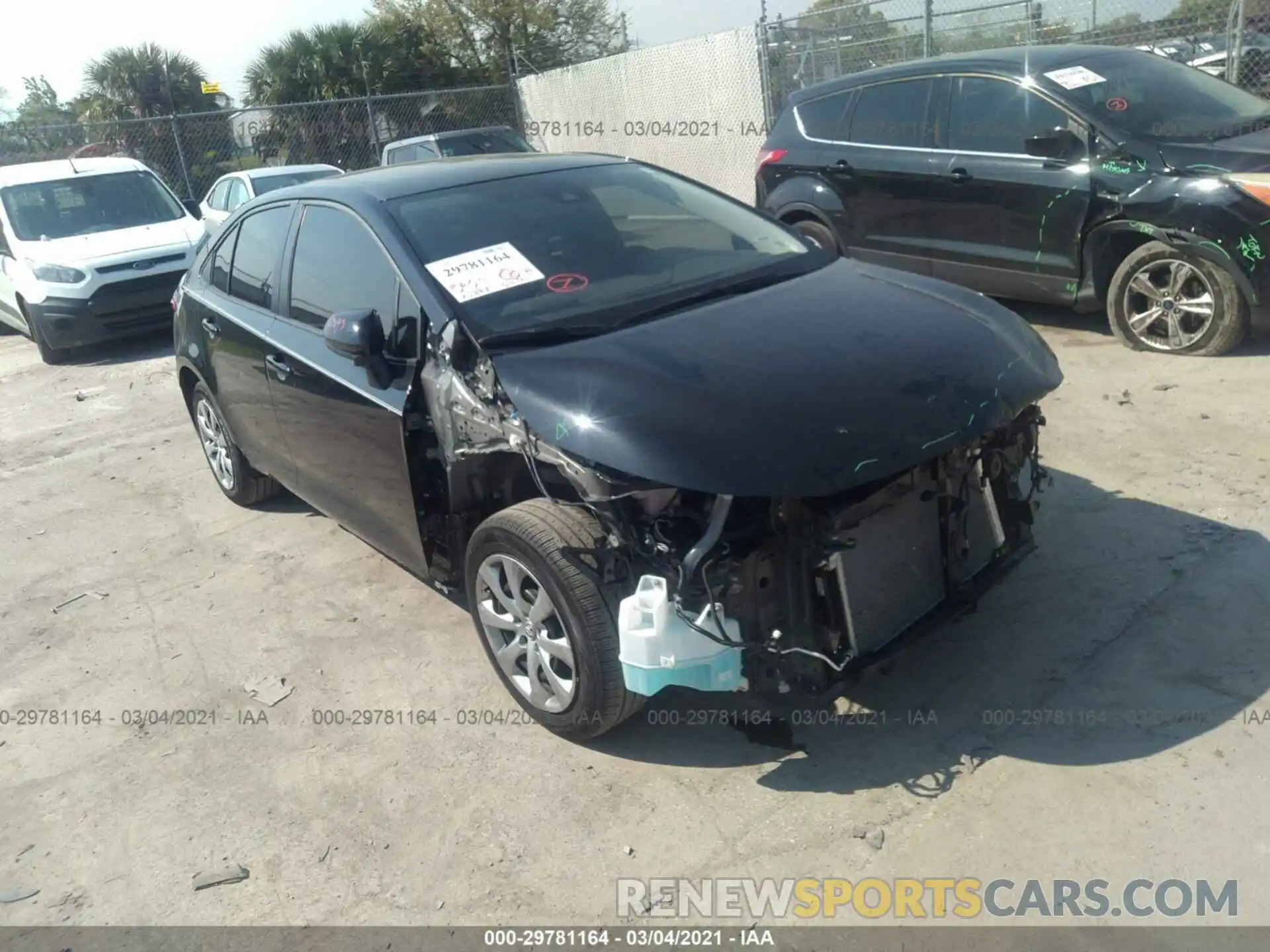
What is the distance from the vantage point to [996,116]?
683 centimetres

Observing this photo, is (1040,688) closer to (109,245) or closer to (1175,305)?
(1175,305)

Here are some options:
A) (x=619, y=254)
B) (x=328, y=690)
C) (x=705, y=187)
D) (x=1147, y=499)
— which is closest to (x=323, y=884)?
(x=328, y=690)

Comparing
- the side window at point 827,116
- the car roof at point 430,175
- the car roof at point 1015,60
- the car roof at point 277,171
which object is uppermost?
the car roof at point 1015,60

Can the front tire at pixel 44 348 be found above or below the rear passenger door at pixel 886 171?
below

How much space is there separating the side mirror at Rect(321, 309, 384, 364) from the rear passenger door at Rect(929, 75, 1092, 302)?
4.59 metres

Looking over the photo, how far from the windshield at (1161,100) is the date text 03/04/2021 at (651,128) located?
718 centimetres

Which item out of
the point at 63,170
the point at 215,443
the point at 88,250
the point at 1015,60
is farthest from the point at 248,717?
the point at 63,170

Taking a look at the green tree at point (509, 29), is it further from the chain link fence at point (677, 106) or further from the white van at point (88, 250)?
the white van at point (88, 250)

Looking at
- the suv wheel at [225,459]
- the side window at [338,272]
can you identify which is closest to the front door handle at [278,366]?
the side window at [338,272]

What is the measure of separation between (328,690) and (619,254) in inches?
Answer: 79.3

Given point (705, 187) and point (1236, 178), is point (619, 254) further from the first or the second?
point (1236, 178)

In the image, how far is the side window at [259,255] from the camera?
459 cm

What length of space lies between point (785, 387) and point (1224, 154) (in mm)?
4398
